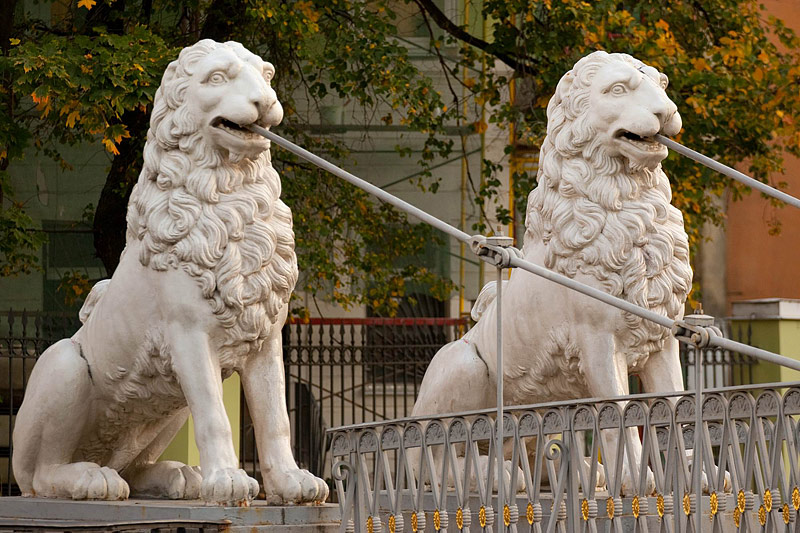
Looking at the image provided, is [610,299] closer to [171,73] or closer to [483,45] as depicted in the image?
[171,73]

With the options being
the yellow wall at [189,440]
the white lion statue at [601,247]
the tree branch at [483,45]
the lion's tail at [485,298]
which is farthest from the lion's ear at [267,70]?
the tree branch at [483,45]

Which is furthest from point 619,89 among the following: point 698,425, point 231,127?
point 698,425

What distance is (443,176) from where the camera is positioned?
17.4 m

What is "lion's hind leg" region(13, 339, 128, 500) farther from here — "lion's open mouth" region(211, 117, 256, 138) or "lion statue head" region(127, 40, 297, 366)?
"lion's open mouth" region(211, 117, 256, 138)

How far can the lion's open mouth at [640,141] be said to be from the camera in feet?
24.2

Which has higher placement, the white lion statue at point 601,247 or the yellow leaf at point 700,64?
the yellow leaf at point 700,64

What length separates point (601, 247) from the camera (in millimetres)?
7344

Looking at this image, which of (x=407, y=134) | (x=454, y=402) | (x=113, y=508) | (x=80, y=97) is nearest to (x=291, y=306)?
(x=407, y=134)

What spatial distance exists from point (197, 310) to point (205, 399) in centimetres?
40

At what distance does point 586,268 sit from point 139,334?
2.12 metres

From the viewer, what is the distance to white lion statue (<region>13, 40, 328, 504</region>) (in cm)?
695

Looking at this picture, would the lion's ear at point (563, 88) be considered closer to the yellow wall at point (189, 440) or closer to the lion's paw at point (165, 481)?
the lion's paw at point (165, 481)

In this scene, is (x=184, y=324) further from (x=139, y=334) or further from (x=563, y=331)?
(x=563, y=331)

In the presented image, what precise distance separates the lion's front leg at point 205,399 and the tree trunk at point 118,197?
592 centimetres
